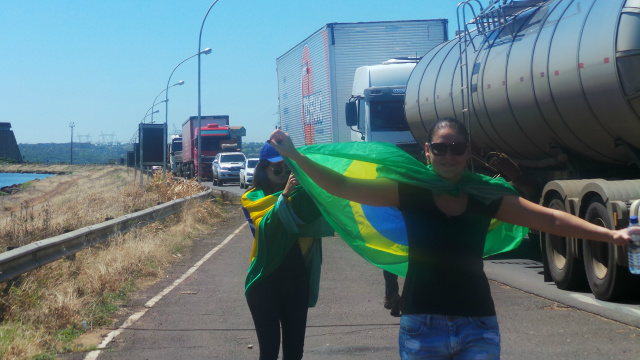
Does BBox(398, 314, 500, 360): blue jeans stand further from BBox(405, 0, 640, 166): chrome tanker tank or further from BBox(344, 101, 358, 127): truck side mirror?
BBox(344, 101, 358, 127): truck side mirror

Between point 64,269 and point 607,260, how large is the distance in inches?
253

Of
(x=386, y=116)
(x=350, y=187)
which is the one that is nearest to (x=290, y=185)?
(x=350, y=187)

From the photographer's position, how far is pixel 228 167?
43844 millimetres

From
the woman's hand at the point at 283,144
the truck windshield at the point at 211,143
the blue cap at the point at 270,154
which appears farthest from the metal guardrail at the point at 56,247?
the truck windshield at the point at 211,143

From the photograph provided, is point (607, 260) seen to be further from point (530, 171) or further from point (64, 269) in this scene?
point (64, 269)

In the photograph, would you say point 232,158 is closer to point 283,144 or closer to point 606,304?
point 606,304

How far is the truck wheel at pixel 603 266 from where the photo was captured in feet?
27.2

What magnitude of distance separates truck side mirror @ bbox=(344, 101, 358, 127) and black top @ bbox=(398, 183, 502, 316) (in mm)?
15451

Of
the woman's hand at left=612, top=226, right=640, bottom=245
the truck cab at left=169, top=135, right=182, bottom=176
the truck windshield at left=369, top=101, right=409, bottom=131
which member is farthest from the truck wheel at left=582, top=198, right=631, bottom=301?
the truck cab at left=169, top=135, right=182, bottom=176

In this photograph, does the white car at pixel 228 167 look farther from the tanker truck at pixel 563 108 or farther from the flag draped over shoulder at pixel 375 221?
the flag draped over shoulder at pixel 375 221

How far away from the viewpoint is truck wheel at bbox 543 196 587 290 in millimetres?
9445

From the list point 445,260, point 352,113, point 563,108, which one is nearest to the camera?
point 445,260

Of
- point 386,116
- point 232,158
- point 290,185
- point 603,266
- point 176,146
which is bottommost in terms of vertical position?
point 603,266

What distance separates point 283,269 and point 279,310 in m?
0.25
